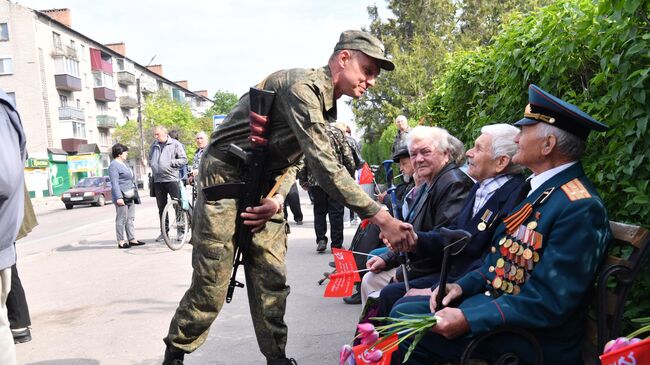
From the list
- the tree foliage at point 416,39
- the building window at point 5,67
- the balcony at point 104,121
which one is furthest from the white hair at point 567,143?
the balcony at point 104,121

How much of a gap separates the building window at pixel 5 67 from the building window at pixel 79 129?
745 centimetres

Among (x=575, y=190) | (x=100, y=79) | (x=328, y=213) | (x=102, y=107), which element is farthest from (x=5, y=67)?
(x=575, y=190)

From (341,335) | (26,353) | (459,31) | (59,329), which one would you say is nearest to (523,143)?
(341,335)

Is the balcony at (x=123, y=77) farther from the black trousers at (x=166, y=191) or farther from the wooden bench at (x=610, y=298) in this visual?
the wooden bench at (x=610, y=298)

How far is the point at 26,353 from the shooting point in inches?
171

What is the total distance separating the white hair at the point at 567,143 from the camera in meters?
2.39

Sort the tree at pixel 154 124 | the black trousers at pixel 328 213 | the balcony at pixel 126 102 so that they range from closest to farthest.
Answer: the black trousers at pixel 328 213 → the tree at pixel 154 124 → the balcony at pixel 126 102

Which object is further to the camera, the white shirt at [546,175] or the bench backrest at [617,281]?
the white shirt at [546,175]

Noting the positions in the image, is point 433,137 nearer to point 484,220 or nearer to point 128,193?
point 484,220

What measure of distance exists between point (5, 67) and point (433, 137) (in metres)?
50.6

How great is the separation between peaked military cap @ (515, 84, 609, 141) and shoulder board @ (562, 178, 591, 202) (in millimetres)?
216

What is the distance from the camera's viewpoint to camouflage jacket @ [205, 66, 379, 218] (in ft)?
8.96

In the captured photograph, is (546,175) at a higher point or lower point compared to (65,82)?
lower

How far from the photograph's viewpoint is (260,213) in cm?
314
